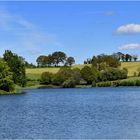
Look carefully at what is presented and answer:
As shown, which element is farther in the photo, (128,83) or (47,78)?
(47,78)

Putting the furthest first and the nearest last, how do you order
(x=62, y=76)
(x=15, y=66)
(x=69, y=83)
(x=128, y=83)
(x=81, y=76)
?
(x=81, y=76) → (x=62, y=76) → (x=69, y=83) → (x=128, y=83) → (x=15, y=66)

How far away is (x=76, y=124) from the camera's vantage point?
49250 mm

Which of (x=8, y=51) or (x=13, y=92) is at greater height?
(x=8, y=51)

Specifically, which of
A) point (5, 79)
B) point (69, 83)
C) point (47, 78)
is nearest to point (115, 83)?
point (69, 83)

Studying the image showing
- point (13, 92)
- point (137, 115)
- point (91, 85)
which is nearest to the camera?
point (137, 115)

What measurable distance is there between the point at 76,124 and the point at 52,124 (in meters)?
2.54

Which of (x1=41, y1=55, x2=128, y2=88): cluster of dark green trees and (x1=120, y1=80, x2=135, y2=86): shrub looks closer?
(x1=120, y1=80, x2=135, y2=86): shrub

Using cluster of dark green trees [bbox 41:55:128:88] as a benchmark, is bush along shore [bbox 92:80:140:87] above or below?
below

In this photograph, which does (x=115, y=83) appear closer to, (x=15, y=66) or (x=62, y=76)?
(x=62, y=76)

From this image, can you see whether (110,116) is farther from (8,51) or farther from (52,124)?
(8,51)

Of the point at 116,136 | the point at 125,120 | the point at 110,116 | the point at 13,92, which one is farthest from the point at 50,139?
the point at 13,92

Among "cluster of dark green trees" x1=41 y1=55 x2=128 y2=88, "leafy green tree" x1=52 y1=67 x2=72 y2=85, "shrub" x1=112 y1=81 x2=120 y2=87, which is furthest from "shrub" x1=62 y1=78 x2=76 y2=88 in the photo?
"shrub" x1=112 y1=81 x2=120 y2=87

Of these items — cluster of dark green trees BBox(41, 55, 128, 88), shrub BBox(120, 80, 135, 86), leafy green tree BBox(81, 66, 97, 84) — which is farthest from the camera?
leafy green tree BBox(81, 66, 97, 84)

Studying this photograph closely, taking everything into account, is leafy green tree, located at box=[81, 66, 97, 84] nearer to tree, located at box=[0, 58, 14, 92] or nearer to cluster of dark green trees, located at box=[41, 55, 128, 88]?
cluster of dark green trees, located at box=[41, 55, 128, 88]
